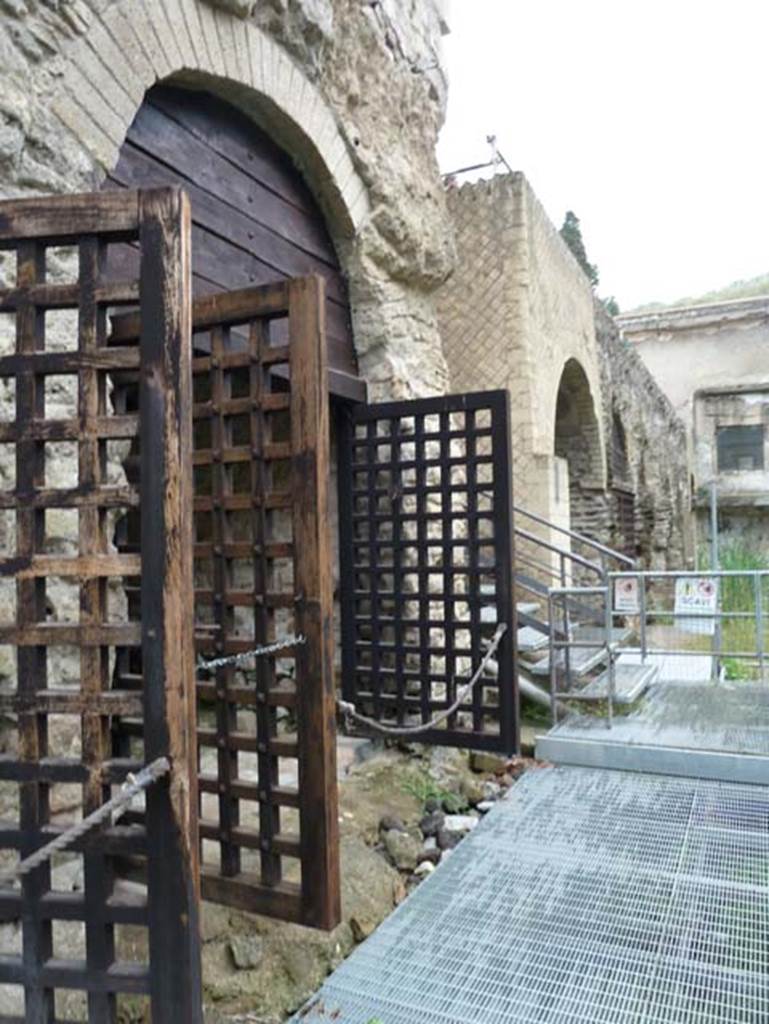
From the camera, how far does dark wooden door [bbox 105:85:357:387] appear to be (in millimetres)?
2875

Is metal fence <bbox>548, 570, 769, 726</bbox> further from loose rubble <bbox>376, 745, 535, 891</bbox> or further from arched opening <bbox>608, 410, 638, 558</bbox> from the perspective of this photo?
arched opening <bbox>608, 410, 638, 558</bbox>

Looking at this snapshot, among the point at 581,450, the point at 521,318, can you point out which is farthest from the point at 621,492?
the point at 521,318

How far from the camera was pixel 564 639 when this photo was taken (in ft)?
16.2

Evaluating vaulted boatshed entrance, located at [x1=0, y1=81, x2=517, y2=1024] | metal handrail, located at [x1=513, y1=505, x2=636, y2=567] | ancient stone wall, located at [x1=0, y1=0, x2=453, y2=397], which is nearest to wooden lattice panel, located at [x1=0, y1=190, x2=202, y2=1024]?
vaulted boatshed entrance, located at [x1=0, y1=81, x2=517, y2=1024]

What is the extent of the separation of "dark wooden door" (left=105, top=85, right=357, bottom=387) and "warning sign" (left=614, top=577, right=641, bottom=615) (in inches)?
104

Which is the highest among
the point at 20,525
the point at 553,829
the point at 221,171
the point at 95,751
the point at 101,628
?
the point at 221,171

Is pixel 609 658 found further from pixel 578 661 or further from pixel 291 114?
pixel 291 114

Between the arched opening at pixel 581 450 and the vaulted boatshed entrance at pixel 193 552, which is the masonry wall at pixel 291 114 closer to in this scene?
the vaulted boatshed entrance at pixel 193 552

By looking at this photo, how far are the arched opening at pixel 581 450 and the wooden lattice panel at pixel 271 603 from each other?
8100mm

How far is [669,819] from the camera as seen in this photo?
3.26 m

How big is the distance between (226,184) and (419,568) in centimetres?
213

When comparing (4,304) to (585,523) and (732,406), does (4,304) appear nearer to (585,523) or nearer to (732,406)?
(585,523)

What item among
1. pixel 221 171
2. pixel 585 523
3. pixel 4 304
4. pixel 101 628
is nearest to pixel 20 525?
pixel 101 628

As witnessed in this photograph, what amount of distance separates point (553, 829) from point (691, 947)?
966 millimetres
